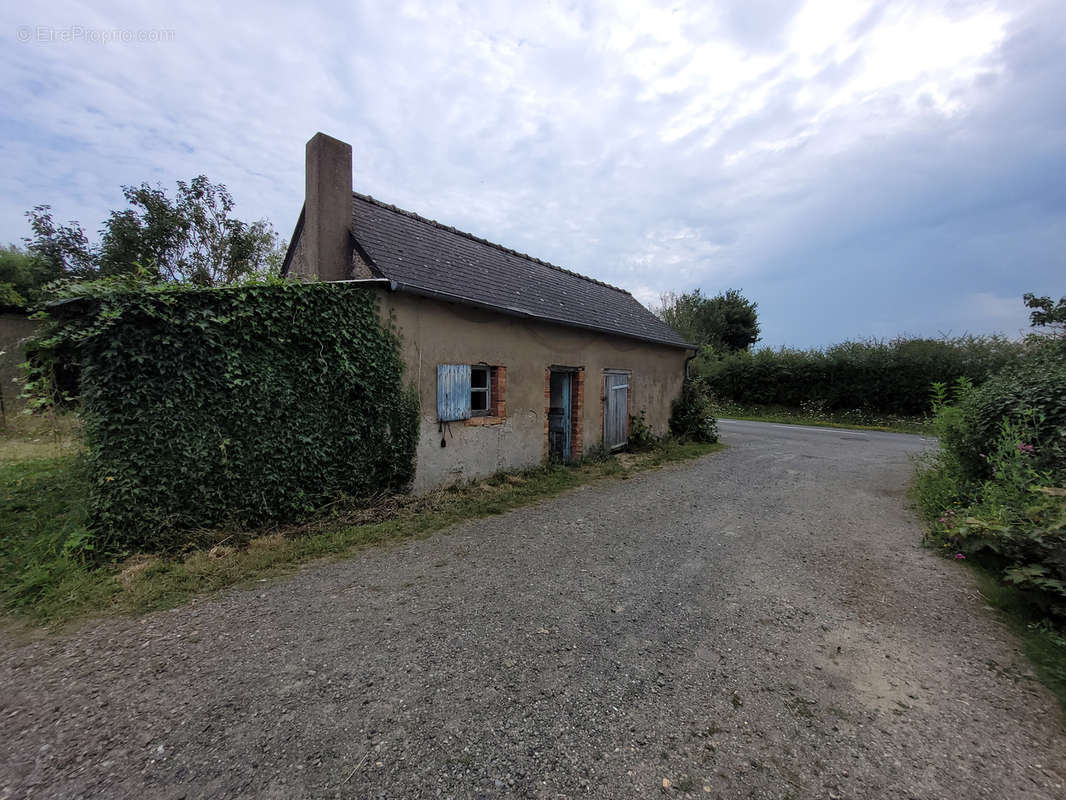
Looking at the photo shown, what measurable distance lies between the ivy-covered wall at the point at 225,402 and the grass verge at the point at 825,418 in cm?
1337

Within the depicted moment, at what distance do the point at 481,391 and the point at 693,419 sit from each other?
783 cm

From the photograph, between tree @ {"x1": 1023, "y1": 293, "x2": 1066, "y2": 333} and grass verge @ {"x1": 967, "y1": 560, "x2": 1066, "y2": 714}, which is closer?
grass verge @ {"x1": 967, "y1": 560, "x2": 1066, "y2": 714}

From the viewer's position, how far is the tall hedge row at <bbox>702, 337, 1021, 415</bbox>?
1788 centimetres

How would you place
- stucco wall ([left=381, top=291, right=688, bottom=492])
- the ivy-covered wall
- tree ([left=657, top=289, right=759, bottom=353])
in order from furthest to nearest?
tree ([left=657, top=289, right=759, bottom=353]), stucco wall ([left=381, top=291, right=688, bottom=492]), the ivy-covered wall

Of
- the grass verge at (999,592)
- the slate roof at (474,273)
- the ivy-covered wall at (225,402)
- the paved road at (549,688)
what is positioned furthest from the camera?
the slate roof at (474,273)

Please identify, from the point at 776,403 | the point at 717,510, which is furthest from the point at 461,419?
the point at 776,403

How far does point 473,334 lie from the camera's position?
7.44 m

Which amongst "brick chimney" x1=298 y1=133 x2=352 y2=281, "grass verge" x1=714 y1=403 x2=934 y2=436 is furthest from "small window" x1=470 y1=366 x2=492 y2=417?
"grass verge" x1=714 y1=403 x2=934 y2=436

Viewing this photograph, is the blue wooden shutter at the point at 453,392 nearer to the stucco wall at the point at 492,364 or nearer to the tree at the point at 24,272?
the stucco wall at the point at 492,364

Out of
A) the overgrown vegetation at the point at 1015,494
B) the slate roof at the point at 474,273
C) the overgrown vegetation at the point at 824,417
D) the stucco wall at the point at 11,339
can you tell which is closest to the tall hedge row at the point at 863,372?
the overgrown vegetation at the point at 824,417

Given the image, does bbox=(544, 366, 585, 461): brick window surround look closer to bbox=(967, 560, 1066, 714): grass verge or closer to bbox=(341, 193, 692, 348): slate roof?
bbox=(341, 193, 692, 348): slate roof

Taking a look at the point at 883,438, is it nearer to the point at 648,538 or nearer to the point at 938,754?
the point at 648,538

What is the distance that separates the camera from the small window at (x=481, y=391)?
7.78 metres

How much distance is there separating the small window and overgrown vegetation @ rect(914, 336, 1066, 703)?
6.17 meters
